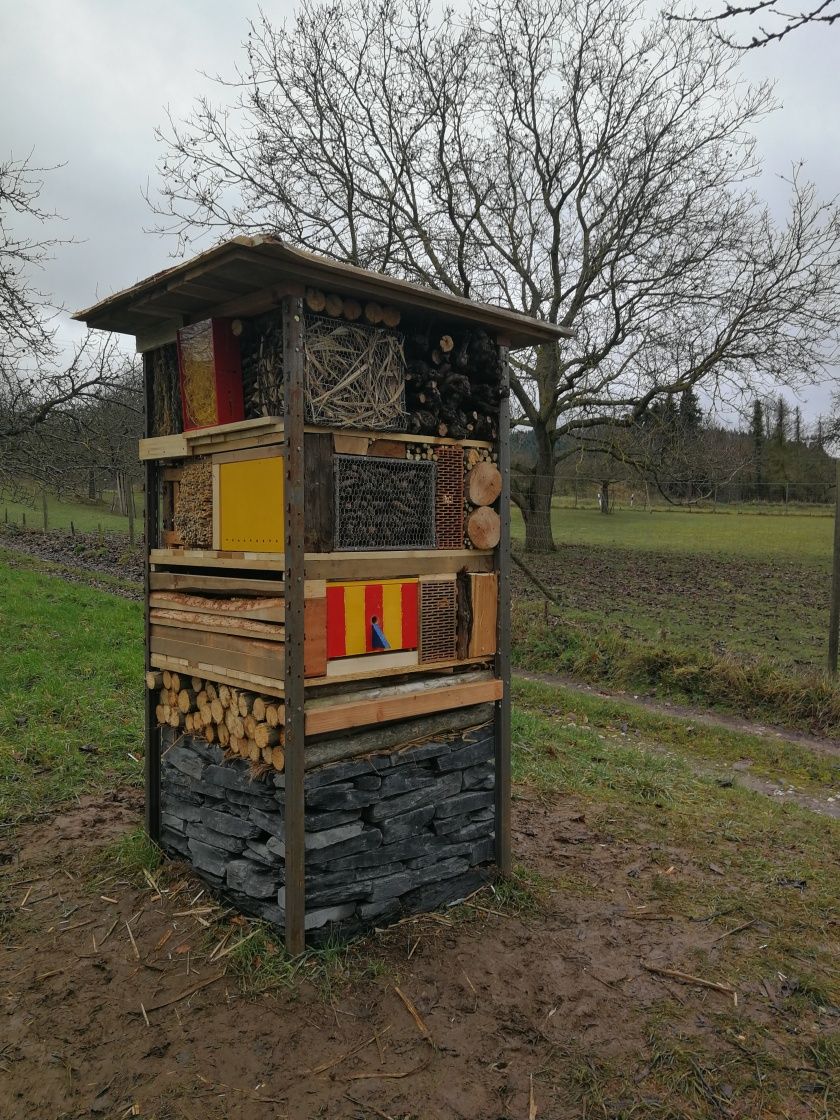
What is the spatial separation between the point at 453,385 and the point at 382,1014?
3017mm

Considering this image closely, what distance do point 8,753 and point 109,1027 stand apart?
344cm

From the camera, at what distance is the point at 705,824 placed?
5.45m

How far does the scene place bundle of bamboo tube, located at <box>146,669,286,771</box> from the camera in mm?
3748

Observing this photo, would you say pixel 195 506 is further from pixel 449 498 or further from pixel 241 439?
pixel 449 498

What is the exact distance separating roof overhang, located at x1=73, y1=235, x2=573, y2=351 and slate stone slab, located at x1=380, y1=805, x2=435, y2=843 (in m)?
2.57

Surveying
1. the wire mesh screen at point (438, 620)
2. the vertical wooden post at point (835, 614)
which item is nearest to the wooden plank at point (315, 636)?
the wire mesh screen at point (438, 620)

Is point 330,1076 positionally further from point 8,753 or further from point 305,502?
point 8,753

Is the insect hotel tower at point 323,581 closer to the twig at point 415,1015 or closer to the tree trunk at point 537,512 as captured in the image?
the twig at point 415,1015

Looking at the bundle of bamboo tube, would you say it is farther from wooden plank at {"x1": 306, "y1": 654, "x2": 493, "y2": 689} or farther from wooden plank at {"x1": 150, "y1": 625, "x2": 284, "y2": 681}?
wooden plank at {"x1": 306, "y1": 654, "x2": 493, "y2": 689}

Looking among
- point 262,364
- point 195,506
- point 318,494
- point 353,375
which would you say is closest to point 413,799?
point 318,494

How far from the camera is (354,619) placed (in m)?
3.79

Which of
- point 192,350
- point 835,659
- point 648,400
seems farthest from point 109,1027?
point 648,400

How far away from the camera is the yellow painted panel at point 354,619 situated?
148 inches

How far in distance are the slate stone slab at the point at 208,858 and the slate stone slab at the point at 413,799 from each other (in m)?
0.88
